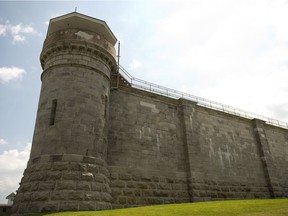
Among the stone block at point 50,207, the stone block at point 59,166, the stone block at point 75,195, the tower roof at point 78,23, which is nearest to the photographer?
the stone block at point 50,207

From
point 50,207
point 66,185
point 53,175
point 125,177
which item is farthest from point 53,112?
point 125,177

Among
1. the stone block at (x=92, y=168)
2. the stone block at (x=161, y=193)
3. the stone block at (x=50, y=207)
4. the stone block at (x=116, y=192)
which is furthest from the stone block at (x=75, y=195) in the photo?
the stone block at (x=161, y=193)

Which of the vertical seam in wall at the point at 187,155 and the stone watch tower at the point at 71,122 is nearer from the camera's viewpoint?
the stone watch tower at the point at 71,122

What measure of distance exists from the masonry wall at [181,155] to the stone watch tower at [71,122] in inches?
53.8

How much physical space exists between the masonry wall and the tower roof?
12.9 ft

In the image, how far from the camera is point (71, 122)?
11672mm

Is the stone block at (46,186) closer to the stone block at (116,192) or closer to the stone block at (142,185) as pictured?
the stone block at (116,192)

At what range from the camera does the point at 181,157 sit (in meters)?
15.6

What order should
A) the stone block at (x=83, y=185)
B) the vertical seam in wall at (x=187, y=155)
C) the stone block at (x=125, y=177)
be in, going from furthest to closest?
the vertical seam in wall at (x=187, y=155) → the stone block at (x=125, y=177) → the stone block at (x=83, y=185)

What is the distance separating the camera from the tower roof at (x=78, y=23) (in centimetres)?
1382

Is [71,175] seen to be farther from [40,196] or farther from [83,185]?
[40,196]

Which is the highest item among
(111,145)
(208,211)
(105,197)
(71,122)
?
(71,122)

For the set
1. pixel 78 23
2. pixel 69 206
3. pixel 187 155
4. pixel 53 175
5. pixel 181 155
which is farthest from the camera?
pixel 181 155

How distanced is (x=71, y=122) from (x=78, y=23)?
246 inches
